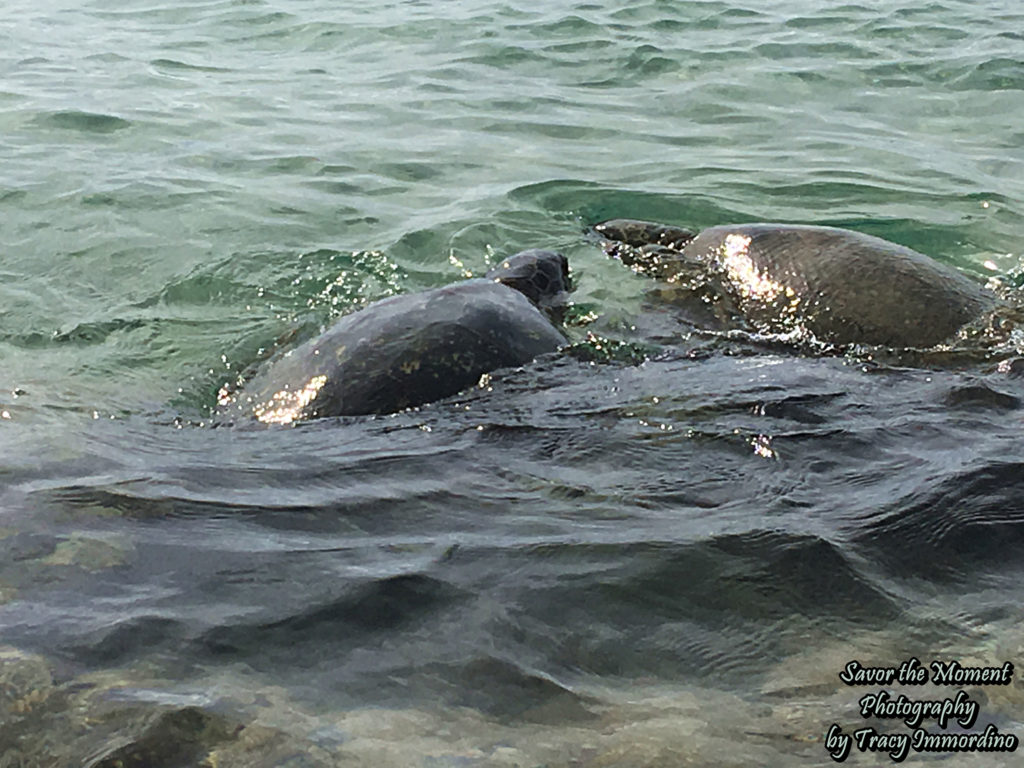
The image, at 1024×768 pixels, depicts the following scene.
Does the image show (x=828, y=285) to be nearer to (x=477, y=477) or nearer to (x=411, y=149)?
(x=477, y=477)

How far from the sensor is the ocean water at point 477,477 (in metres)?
2.38

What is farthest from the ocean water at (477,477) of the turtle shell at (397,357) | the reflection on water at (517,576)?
the turtle shell at (397,357)

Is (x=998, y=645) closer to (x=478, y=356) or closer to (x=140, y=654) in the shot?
(x=140, y=654)

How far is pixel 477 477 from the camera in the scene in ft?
11.5

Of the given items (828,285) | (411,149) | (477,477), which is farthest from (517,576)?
(411,149)

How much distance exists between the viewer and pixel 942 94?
30.4 feet

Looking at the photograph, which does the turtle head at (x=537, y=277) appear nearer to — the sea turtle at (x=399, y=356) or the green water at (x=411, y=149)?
the green water at (x=411, y=149)

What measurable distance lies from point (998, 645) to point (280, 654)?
1.57m

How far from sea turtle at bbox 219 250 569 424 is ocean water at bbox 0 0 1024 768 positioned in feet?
0.38

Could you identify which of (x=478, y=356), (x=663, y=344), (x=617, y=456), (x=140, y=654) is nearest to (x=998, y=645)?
(x=617, y=456)

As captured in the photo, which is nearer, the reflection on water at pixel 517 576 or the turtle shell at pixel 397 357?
the reflection on water at pixel 517 576

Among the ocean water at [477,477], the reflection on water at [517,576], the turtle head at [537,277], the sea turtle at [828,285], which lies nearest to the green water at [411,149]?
the ocean water at [477,477]

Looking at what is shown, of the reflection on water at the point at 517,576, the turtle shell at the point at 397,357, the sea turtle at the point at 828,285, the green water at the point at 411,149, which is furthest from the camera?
the green water at the point at 411,149

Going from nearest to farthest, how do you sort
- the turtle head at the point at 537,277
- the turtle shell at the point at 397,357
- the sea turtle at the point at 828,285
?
1. the turtle shell at the point at 397,357
2. the sea turtle at the point at 828,285
3. the turtle head at the point at 537,277
